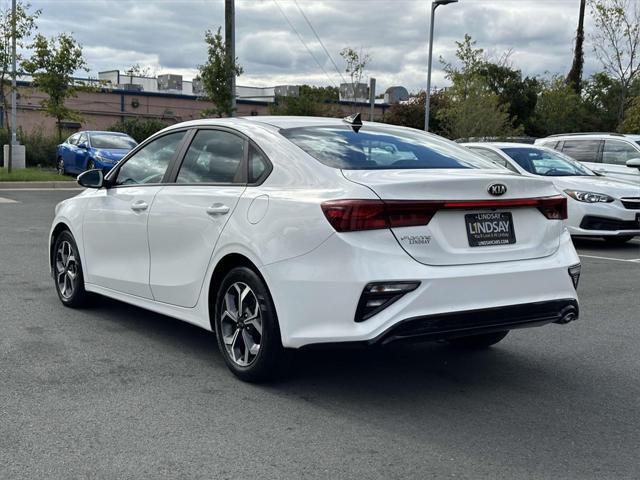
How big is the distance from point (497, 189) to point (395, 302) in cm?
94

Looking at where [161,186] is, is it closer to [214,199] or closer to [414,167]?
[214,199]

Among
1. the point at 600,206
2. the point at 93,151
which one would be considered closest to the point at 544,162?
the point at 600,206

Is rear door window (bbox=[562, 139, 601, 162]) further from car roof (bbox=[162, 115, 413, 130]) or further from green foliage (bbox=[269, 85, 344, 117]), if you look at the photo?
green foliage (bbox=[269, 85, 344, 117])

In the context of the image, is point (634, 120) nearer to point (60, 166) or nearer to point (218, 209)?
point (60, 166)

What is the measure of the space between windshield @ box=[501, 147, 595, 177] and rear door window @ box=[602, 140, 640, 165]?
94.5 inches

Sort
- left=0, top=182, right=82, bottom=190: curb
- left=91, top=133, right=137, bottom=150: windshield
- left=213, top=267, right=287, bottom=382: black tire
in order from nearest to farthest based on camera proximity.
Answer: left=213, top=267, right=287, bottom=382: black tire
left=0, top=182, right=82, bottom=190: curb
left=91, top=133, right=137, bottom=150: windshield

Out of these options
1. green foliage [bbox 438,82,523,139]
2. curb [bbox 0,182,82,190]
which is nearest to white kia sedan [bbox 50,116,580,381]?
curb [bbox 0,182,82,190]

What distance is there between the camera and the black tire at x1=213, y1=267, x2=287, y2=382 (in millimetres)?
4668

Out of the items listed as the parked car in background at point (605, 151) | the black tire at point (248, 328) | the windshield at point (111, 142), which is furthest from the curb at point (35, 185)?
the black tire at point (248, 328)

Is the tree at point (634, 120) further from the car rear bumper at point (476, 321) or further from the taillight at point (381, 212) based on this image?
the taillight at point (381, 212)

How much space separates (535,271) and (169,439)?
7.21ft

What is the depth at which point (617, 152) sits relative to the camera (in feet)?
50.6

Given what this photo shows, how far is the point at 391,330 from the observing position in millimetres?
4223

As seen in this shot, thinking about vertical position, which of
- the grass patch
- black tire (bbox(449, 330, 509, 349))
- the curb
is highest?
the grass patch
